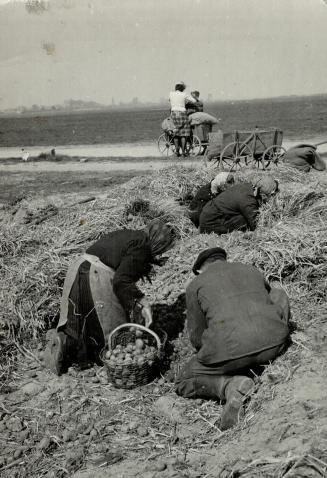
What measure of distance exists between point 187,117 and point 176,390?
10544mm

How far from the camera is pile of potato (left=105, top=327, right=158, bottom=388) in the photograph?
12.6 ft

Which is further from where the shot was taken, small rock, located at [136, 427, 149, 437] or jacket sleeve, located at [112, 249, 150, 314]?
jacket sleeve, located at [112, 249, 150, 314]

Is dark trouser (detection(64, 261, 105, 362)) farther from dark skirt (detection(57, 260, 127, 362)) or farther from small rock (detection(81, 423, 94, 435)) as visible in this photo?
small rock (detection(81, 423, 94, 435))

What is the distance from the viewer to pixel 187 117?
43.8ft

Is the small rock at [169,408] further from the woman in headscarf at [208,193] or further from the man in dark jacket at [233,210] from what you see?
the woman in headscarf at [208,193]

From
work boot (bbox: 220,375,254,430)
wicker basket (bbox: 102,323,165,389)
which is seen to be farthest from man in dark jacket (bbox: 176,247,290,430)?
wicker basket (bbox: 102,323,165,389)

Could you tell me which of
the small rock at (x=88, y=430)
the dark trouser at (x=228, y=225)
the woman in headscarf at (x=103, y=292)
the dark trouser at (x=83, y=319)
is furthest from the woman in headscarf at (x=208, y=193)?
the small rock at (x=88, y=430)

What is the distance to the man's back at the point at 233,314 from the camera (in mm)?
3307

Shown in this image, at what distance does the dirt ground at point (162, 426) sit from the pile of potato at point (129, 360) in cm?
13

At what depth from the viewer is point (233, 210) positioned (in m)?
6.55

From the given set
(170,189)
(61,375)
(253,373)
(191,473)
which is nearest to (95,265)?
(61,375)

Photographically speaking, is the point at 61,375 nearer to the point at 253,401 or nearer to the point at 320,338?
the point at 253,401

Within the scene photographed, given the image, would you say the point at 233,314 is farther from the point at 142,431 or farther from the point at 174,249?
the point at 174,249

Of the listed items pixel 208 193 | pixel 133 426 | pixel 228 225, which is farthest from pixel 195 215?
pixel 133 426
